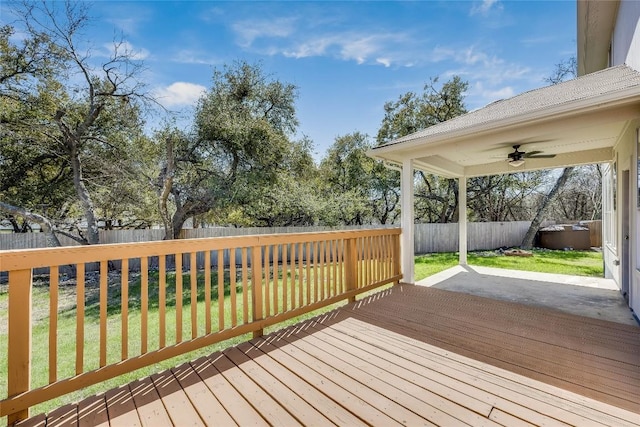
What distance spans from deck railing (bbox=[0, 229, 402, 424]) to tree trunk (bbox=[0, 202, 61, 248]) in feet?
13.3

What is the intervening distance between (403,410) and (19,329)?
7.96ft

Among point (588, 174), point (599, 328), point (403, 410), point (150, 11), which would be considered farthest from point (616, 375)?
point (588, 174)

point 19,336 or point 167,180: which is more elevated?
point 167,180

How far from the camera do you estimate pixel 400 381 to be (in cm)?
215

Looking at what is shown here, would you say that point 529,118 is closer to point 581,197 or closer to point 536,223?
point 536,223

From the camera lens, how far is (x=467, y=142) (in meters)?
4.36

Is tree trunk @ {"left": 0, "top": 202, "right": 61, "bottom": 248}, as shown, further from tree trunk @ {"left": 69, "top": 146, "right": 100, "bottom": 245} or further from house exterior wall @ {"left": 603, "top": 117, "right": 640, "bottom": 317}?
house exterior wall @ {"left": 603, "top": 117, "right": 640, "bottom": 317}

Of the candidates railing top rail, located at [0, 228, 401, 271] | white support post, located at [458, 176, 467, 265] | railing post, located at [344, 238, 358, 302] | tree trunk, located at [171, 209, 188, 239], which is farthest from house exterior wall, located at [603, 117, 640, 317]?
tree trunk, located at [171, 209, 188, 239]

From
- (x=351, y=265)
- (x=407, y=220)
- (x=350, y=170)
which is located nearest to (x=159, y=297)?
(x=351, y=265)

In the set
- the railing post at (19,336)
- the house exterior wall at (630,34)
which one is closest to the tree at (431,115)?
the house exterior wall at (630,34)

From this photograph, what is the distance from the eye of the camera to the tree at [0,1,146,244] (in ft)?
24.4

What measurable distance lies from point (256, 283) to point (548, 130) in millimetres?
4034

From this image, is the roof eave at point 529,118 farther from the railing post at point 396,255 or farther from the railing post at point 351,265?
the railing post at point 351,265

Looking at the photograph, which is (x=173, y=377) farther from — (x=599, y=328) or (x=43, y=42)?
(x=43, y=42)
